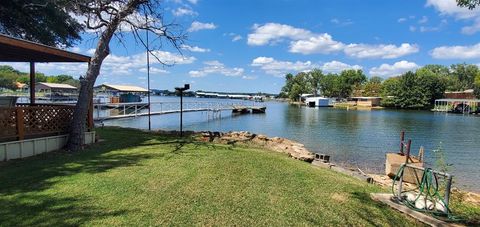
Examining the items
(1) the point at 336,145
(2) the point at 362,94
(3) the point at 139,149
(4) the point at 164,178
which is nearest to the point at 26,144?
(3) the point at 139,149

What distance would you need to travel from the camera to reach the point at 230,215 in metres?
4.65

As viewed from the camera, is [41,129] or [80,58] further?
[80,58]

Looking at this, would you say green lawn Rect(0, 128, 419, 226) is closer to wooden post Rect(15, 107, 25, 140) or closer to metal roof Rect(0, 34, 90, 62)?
wooden post Rect(15, 107, 25, 140)

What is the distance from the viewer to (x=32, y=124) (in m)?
8.97

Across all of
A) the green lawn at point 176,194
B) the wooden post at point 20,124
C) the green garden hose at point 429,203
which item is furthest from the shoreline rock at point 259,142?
the green garden hose at point 429,203

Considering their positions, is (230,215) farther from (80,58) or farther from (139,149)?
(80,58)

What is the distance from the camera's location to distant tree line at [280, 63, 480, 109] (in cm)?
8294

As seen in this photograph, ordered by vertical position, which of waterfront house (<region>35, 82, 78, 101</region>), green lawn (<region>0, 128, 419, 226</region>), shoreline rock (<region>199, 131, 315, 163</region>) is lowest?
shoreline rock (<region>199, 131, 315, 163</region>)

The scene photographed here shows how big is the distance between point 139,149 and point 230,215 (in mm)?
5523

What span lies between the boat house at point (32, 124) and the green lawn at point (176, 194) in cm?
63

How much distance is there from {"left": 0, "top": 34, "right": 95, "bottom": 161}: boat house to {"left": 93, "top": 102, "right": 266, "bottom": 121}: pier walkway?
14.8 m

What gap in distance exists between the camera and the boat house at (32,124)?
313 inches

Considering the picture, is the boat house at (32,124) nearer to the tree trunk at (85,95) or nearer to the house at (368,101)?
the tree trunk at (85,95)

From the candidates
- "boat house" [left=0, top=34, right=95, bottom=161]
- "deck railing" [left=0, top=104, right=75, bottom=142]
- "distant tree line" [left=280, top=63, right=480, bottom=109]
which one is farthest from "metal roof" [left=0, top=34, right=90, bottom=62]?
"distant tree line" [left=280, top=63, right=480, bottom=109]
